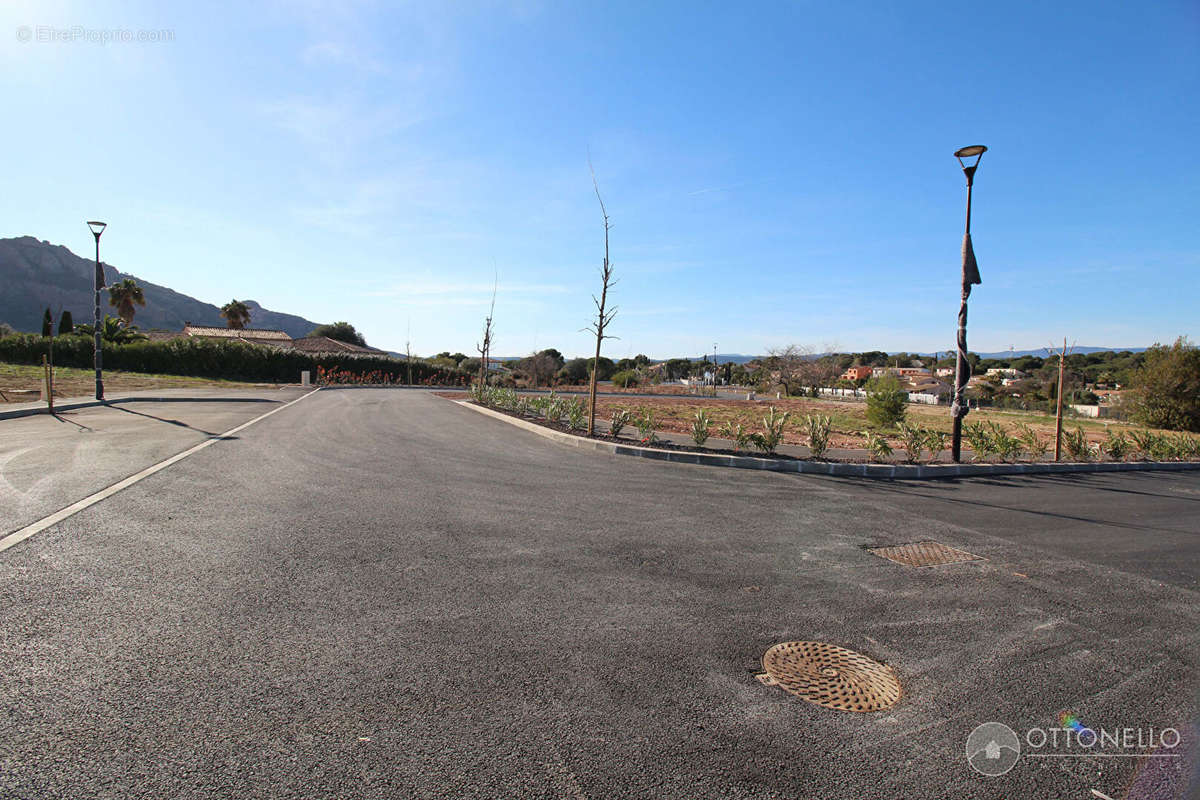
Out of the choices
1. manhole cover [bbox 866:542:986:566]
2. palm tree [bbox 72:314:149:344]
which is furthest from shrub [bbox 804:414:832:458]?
palm tree [bbox 72:314:149:344]

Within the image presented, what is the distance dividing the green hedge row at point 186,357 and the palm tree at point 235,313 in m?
23.4

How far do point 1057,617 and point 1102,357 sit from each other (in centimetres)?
13060

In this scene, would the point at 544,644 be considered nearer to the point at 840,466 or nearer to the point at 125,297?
the point at 840,466

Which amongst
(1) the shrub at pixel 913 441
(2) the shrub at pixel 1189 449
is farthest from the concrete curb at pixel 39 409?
(2) the shrub at pixel 1189 449

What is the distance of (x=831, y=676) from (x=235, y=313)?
71.7m

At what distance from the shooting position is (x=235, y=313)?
62.3 m

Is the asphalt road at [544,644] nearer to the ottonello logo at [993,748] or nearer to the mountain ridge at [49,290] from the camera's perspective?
the ottonello logo at [993,748]

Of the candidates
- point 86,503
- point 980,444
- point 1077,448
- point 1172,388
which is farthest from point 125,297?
point 1172,388

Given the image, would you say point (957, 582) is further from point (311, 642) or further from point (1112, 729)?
point (311, 642)

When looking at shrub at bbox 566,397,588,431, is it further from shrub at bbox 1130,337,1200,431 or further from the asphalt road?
shrub at bbox 1130,337,1200,431

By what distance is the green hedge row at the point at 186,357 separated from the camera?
120ft

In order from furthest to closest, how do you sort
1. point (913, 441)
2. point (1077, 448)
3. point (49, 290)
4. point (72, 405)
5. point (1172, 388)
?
1. point (49, 290)
2. point (1172, 388)
3. point (72, 405)
4. point (1077, 448)
5. point (913, 441)

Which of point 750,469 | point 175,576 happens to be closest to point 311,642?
point 175,576

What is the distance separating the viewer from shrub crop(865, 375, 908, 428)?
69.9 feet
